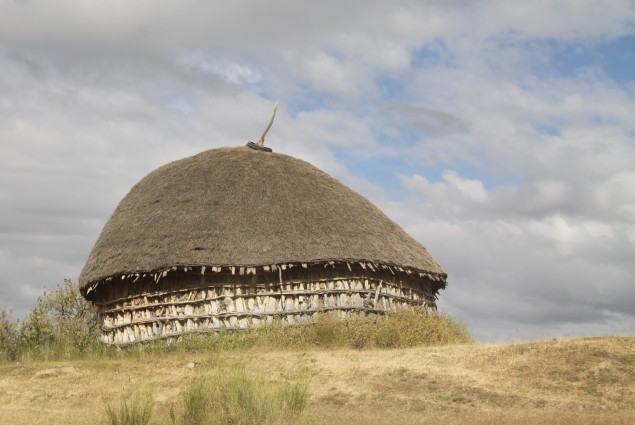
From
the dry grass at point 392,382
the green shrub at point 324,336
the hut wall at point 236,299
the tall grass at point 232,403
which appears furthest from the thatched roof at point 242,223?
the tall grass at point 232,403

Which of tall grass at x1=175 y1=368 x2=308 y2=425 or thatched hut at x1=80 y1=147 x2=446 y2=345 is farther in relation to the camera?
thatched hut at x1=80 y1=147 x2=446 y2=345

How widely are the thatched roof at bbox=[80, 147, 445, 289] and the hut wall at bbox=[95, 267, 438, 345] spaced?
27.3 inches

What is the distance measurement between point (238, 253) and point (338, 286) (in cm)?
331

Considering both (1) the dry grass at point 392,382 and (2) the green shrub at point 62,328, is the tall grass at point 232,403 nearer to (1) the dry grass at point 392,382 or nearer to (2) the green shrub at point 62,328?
(1) the dry grass at point 392,382

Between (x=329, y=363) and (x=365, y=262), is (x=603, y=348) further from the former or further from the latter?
(x=365, y=262)

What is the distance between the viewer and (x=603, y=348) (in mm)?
18797

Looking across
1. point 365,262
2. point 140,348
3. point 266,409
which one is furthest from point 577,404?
point 140,348

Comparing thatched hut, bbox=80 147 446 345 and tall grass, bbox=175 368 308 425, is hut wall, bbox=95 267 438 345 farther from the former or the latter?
tall grass, bbox=175 368 308 425

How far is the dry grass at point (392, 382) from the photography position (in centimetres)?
1527

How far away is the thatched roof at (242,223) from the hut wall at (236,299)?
2.27ft

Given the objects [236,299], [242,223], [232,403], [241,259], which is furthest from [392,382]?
[242,223]

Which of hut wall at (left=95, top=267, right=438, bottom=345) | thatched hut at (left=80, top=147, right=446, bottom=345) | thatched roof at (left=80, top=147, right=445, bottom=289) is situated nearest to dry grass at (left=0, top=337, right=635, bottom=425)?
hut wall at (left=95, top=267, right=438, bottom=345)

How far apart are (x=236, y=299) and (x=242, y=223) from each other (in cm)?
240

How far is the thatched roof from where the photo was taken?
79.5ft
